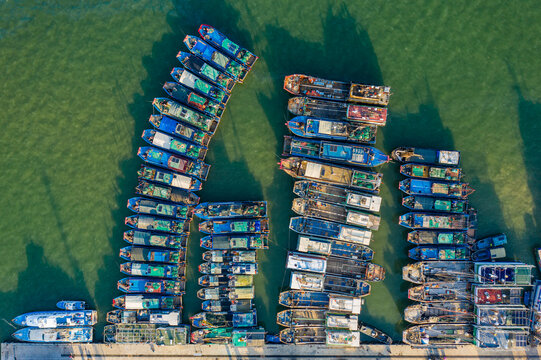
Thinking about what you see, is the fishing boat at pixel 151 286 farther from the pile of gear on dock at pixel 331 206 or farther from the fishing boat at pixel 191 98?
the fishing boat at pixel 191 98

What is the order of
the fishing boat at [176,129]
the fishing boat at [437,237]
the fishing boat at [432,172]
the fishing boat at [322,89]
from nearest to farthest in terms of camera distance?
the fishing boat at [322,89]
the fishing boat at [432,172]
the fishing boat at [437,237]
the fishing boat at [176,129]

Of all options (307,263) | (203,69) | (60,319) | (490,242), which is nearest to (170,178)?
(203,69)

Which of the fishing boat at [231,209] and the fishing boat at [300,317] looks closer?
the fishing boat at [231,209]

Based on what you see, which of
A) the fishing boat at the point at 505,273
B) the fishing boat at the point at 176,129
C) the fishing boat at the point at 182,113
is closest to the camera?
the fishing boat at the point at 505,273

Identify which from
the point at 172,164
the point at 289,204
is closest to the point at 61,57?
the point at 172,164

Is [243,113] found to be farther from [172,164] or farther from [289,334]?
[289,334]

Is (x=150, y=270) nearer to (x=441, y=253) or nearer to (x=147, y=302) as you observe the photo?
(x=147, y=302)

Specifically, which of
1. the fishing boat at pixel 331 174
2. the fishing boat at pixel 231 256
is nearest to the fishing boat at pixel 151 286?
the fishing boat at pixel 231 256

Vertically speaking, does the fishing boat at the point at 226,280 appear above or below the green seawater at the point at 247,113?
below
